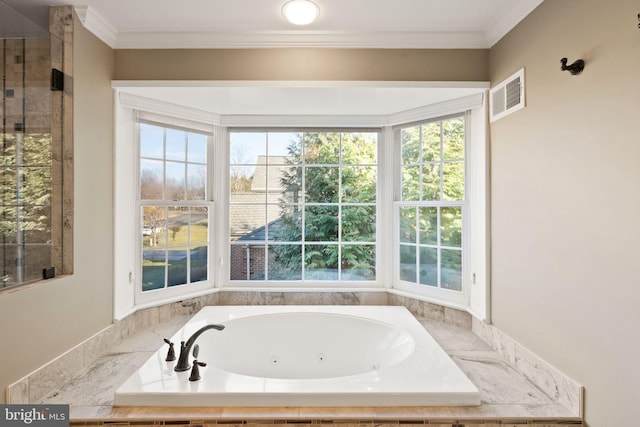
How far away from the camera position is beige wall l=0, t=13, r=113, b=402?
136cm

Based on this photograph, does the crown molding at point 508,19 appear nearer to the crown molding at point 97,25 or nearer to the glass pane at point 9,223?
the crown molding at point 97,25

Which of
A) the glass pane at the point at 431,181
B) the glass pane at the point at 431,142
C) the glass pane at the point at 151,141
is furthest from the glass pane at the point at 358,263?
the glass pane at the point at 151,141

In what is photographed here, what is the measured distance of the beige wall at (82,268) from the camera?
4.48 feet

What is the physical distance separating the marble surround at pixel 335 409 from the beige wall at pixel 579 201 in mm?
116

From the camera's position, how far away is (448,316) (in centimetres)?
226

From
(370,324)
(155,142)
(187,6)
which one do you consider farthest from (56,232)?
(370,324)

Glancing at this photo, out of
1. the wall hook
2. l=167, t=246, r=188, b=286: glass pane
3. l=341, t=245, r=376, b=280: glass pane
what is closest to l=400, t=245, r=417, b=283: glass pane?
l=341, t=245, r=376, b=280: glass pane

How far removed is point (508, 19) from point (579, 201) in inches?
44.9

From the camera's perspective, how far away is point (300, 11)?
1.72 m

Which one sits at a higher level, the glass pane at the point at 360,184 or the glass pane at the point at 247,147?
the glass pane at the point at 247,147

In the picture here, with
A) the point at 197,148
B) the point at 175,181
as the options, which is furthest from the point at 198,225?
the point at 197,148

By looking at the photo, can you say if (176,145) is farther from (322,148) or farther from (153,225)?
(322,148)

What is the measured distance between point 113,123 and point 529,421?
2.66 metres

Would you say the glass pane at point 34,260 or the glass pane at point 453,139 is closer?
the glass pane at point 34,260
